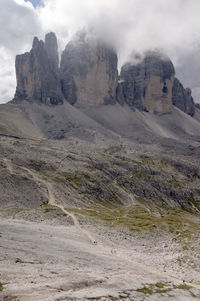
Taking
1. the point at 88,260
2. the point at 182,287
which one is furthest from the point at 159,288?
the point at 88,260

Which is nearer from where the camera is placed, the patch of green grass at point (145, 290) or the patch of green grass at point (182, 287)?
the patch of green grass at point (145, 290)

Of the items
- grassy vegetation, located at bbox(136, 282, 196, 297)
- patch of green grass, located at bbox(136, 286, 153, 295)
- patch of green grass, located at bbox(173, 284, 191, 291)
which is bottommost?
patch of green grass, located at bbox(173, 284, 191, 291)

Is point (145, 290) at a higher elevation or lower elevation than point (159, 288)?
higher

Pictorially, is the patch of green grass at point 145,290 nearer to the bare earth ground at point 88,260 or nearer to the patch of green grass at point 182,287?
the bare earth ground at point 88,260

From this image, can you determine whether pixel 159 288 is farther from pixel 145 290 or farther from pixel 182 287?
pixel 182 287

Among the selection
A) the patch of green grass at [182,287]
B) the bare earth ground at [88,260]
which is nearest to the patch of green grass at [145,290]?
the bare earth ground at [88,260]

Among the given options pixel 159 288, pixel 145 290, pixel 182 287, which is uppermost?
pixel 145 290

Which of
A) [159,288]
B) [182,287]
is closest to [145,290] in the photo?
[159,288]

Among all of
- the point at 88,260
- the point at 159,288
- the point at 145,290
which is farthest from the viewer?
the point at 88,260

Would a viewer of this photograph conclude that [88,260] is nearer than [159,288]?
No

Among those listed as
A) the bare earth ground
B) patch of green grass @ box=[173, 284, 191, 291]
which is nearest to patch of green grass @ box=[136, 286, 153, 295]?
the bare earth ground

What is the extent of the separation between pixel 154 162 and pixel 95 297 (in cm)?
15753

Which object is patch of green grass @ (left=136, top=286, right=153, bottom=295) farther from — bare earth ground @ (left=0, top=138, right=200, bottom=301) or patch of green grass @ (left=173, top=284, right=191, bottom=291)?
patch of green grass @ (left=173, top=284, right=191, bottom=291)

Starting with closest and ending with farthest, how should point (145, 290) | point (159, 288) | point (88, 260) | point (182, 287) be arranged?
point (145, 290) → point (159, 288) → point (182, 287) → point (88, 260)
